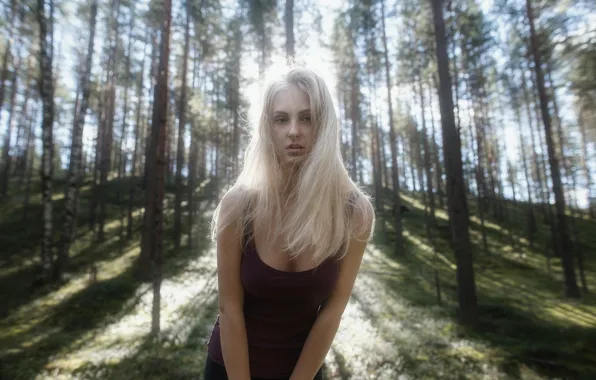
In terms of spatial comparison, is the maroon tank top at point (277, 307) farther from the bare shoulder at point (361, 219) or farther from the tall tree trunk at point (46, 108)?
the tall tree trunk at point (46, 108)

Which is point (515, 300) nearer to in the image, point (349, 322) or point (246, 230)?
point (349, 322)

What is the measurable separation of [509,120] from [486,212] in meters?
8.83

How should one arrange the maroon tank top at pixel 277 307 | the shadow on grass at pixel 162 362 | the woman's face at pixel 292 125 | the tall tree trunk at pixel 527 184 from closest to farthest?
the maroon tank top at pixel 277 307 → the woman's face at pixel 292 125 → the shadow on grass at pixel 162 362 → the tall tree trunk at pixel 527 184

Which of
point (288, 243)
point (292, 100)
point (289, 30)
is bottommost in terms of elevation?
point (288, 243)

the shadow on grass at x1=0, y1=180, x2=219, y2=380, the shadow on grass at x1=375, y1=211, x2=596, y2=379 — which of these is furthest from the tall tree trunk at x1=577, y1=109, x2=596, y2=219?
the shadow on grass at x1=0, y1=180, x2=219, y2=380

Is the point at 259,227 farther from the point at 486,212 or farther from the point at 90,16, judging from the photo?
the point at 486,212

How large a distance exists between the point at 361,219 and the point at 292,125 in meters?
0.59

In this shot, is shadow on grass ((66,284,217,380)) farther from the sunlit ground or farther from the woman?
the woman

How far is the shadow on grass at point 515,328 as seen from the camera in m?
7.30

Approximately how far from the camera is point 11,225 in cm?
2255

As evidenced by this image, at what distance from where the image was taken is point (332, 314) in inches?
63.3

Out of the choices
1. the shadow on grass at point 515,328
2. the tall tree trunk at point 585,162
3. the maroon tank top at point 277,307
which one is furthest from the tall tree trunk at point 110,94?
the tall tree trunk at point 585,162

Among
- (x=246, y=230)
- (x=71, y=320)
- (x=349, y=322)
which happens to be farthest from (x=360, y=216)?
(x=71, y=320)

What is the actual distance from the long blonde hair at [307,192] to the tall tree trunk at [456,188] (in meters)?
8.26
